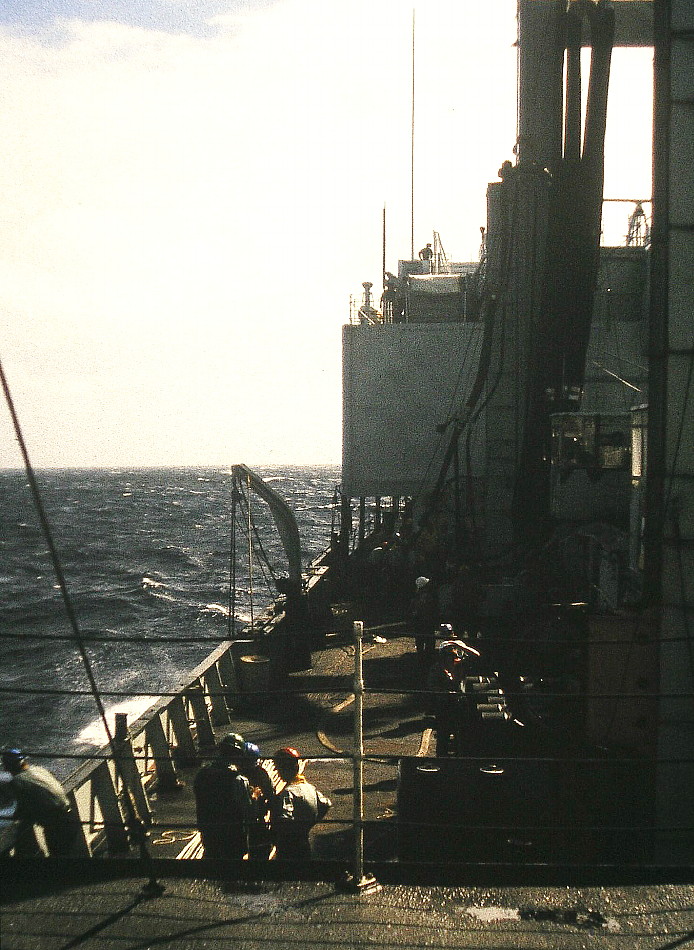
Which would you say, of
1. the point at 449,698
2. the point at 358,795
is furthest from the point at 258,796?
the point at 449,698

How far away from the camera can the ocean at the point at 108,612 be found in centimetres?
2106

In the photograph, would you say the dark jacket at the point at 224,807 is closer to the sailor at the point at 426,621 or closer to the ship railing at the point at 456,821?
the ship railing at the point at 456,821

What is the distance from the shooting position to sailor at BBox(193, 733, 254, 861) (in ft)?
20.2

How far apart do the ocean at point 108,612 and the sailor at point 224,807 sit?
775mm

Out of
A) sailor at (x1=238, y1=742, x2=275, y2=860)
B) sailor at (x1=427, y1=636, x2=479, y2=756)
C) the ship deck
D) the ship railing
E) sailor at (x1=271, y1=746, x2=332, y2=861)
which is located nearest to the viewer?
the ship deck

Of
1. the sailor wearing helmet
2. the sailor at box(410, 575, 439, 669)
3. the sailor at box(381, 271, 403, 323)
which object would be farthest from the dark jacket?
the sailor at box(381, 271, 403, 323)

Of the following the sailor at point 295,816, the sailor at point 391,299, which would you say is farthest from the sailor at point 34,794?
the sailor at point 391,299

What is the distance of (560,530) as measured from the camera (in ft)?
61.3

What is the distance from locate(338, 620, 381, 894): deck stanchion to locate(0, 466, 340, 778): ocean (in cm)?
100

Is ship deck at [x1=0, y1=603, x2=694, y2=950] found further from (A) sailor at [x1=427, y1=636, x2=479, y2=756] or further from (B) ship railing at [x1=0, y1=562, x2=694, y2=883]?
(A) sailor at [x1=427, y1=636, x2=479, y2=756]

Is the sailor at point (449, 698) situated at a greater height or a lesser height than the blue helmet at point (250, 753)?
lesser

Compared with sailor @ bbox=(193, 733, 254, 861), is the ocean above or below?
below

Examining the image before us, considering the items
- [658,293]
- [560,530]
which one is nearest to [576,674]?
[658,293]

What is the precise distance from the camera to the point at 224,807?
6.18 metres
